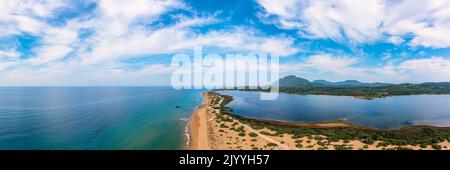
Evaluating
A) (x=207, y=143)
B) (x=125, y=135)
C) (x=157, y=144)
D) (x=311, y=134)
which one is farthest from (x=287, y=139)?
(x=125, y=135)

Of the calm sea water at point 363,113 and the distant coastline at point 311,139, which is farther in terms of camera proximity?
the calm sea water at point 363,113

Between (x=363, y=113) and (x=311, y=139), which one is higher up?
(x=363, y=113)

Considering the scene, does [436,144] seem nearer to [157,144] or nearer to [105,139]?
[157,144]

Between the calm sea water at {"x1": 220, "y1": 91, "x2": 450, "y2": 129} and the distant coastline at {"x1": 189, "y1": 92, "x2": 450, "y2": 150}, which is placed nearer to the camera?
the distant coastline at {"x1": 189, "y1": 92, "x2": 450, "y2": 150}

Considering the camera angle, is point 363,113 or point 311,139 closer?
point 311,139

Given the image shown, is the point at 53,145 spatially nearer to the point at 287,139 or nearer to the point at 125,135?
the point at 125,135
